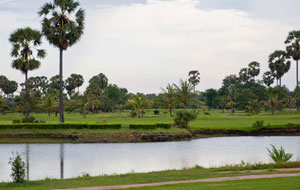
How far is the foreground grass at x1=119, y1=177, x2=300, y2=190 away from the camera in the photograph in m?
13.2

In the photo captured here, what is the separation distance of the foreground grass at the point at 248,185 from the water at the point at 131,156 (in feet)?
26.8

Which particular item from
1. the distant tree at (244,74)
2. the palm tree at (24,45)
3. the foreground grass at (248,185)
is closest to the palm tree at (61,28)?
the palm tree at (24,45)

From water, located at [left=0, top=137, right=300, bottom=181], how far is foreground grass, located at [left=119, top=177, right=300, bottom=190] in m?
8.17

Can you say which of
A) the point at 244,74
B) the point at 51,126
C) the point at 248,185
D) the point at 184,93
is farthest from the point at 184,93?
the point at 244,74

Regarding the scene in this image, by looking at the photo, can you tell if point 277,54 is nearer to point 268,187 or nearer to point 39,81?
point 268,187

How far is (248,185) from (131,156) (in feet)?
51.3

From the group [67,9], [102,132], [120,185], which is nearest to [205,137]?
[102,132]

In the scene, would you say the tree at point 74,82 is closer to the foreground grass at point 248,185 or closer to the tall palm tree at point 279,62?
the tall palm tree at point 279,62

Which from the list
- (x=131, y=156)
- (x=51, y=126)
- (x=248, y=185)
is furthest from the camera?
(x=51, y=126)

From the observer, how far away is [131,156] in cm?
2866

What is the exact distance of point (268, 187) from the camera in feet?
43.4

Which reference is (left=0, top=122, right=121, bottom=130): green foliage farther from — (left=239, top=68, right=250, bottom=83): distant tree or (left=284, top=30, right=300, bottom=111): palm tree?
(left=239, top=68, right=250, bottom=83): distant tree

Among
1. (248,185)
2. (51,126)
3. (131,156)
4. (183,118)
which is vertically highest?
(183,118)

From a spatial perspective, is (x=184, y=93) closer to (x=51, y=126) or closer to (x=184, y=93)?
(x=184, y=93)
